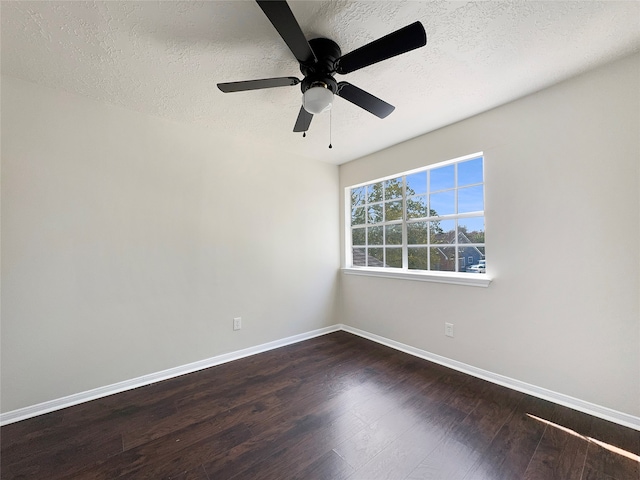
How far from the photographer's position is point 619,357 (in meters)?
1.80

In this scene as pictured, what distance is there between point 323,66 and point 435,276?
87.1 inches

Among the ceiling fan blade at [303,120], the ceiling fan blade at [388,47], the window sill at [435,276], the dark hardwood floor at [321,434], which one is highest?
the ceiling fan blade at [388,47]

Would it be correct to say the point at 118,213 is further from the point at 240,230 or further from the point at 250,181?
the point at 250,181

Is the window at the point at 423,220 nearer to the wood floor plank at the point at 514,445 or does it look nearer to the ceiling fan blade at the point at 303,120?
→ the wood floor plank at the point at 514,445

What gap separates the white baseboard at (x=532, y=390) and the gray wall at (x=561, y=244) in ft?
0.14

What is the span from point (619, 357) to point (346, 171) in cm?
323

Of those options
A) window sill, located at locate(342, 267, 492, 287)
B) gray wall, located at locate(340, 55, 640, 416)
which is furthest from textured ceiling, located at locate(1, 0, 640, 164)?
window sill, located at locate(342, 267, 492, 287)

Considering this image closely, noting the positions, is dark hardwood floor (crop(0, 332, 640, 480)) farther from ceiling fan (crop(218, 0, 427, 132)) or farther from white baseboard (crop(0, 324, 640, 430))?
ceiling fan (crop(218, 0, 427, 132))

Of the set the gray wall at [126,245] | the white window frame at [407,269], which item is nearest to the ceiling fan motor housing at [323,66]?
the gray wall at [126,245]

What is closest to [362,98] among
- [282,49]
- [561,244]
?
[282,49]

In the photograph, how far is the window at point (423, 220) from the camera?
8.66 ft

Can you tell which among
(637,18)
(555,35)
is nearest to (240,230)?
(555,35)

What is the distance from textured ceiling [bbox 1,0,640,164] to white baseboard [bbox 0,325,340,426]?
243cm

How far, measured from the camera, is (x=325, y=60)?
1.58 m
